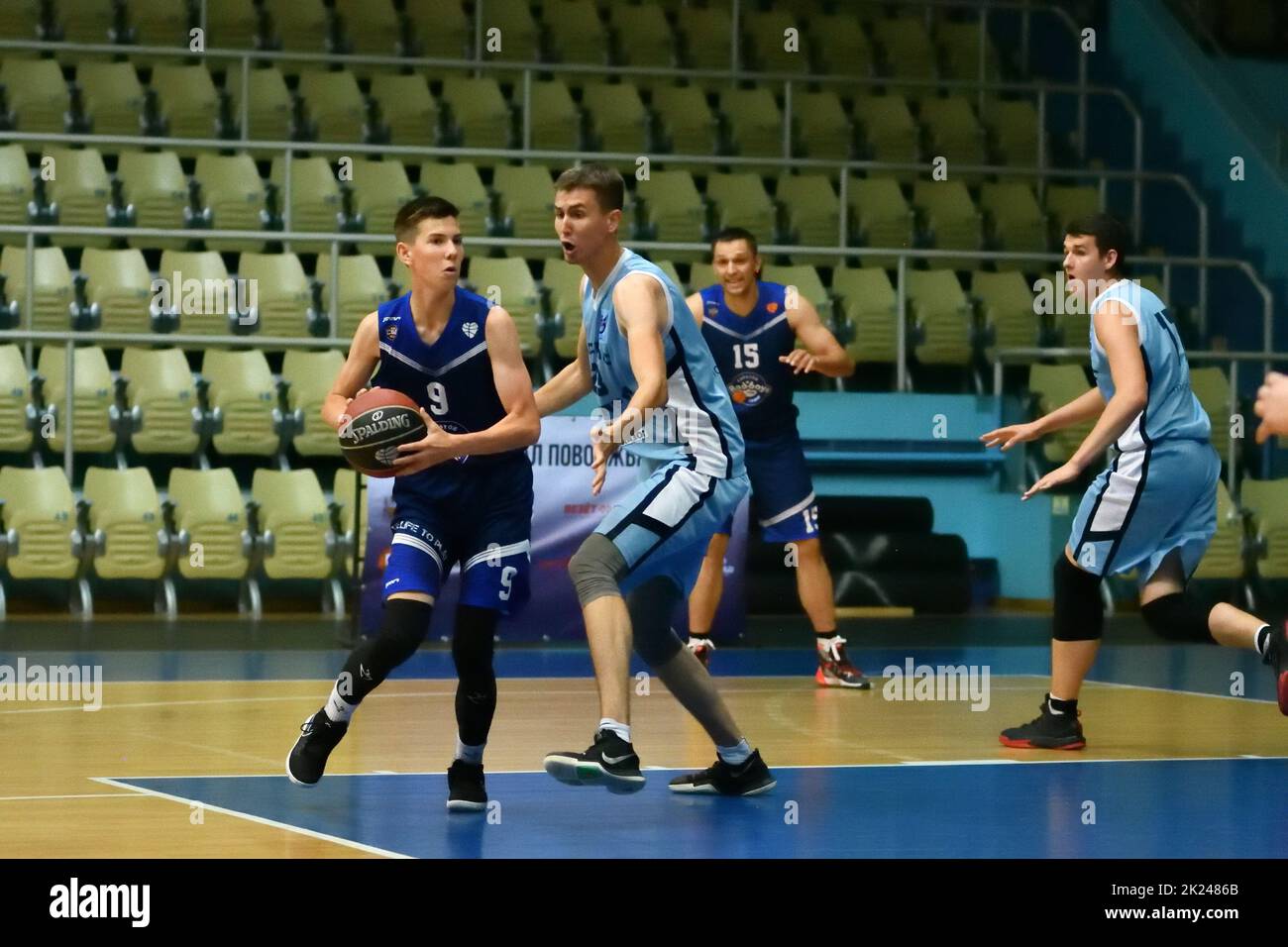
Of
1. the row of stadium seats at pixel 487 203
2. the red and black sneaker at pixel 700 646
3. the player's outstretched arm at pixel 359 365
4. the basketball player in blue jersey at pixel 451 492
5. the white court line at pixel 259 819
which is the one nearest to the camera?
the white court line at pixel 259 819

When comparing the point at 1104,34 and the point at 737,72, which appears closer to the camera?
the point at 737,72

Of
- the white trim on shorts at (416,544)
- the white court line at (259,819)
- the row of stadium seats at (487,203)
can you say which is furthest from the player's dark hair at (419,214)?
the row of stadium seats at (487,203)

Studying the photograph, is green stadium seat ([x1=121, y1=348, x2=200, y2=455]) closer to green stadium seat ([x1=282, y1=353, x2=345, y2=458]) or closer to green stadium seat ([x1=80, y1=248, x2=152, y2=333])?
green stadium seat ([x1=80, y1=248, x2=152, y2=333])

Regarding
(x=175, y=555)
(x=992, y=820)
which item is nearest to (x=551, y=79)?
(x=175, y=555)

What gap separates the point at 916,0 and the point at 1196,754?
442 inches

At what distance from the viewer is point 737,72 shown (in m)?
15.8

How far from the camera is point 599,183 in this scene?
19.3 feet

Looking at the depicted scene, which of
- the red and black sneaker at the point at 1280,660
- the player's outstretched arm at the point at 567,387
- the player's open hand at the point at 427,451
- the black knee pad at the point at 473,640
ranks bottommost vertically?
the red and black sneaker at the point at 1280,660

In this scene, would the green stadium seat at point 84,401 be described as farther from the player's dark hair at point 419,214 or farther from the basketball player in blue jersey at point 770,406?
the player's dark hair at point 419,214

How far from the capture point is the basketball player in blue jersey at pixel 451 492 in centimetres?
579

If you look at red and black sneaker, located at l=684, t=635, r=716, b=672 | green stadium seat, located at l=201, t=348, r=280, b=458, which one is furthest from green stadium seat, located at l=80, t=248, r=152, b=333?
red and black sneaker, located at l=684, t=635, r=716, b=672

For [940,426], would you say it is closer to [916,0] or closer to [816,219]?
[816,219]

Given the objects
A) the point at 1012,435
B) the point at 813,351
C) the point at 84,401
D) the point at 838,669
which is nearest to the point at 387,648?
the point at 1012,435

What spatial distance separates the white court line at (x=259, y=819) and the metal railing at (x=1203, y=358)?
9.05 meters
